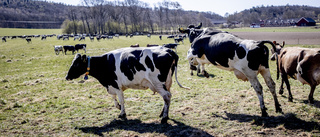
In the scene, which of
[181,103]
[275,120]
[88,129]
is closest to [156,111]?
[181,103]

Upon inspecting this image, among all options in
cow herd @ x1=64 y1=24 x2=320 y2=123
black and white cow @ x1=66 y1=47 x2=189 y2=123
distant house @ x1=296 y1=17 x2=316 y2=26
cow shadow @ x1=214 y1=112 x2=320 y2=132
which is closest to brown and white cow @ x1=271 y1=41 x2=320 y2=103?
cow herd @ x1=64 y1=24 x2=320 y2=123

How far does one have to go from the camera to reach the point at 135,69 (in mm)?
6141

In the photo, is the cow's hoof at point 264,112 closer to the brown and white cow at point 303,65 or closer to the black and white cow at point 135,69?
the brown and white cow at point 303,65

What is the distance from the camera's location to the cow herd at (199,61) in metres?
5.76

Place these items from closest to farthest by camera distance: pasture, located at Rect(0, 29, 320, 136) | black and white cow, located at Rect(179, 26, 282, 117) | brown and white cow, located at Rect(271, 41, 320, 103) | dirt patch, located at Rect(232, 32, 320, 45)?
pasture, located at Rect(0, 29, 320, 136) → black and white cow, located at Rect(179, 26, 282, 117) → brown and white cow, located at Rect(271, 41, 320, 103) → dirt patch, located at Rect(232, 32, 320, 45)

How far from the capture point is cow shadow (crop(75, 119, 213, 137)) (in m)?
5.32

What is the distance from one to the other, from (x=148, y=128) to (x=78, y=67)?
10.4 feet

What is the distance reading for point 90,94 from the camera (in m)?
9.54

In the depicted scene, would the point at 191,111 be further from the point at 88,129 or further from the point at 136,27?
the point at 136,27

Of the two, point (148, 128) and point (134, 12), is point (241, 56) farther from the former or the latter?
point (134, 12)

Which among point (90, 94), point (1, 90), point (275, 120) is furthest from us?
point (1, 90)

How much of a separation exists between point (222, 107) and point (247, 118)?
44.4 inches

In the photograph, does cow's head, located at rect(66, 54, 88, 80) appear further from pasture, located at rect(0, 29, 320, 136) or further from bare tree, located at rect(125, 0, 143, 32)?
bare tree, located at rect(125, 0, 143, 32)

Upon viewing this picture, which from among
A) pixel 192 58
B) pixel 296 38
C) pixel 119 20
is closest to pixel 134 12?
pixel 119 20
